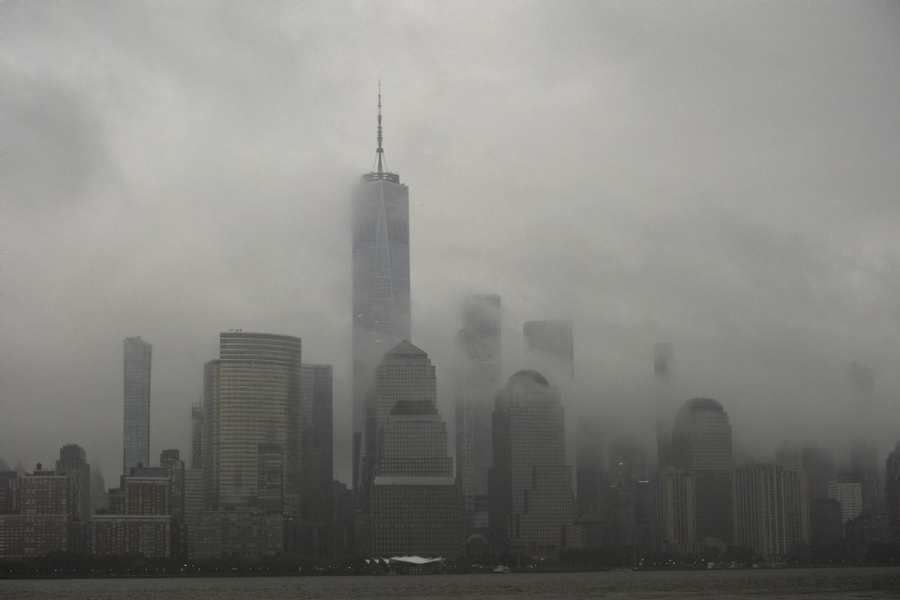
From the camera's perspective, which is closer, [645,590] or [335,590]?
[645,590]

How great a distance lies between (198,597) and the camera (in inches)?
4852

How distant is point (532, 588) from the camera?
140 metres

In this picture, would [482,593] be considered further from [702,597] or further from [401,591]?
[702,597]

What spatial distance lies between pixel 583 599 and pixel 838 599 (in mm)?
20562

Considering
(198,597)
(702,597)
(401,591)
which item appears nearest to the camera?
(702,597)

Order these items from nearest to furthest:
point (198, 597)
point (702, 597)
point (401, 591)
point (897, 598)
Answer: point (897, 598) → point (702, 597) → point (198, 597) → point (401, 591)

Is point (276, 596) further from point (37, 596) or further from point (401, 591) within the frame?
point (37, 596)

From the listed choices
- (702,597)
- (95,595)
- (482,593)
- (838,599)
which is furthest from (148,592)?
(838,599)

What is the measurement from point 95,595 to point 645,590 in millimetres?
55190

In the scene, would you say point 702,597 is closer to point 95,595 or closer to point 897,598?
point 897,598

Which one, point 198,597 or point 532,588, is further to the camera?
point 532,588

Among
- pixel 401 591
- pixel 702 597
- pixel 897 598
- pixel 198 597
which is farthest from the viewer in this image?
pixel 401 591

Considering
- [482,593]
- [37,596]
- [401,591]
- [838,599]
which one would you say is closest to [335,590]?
[401,591]

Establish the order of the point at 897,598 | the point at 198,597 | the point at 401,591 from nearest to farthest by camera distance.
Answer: the point at 897,598 < the point at 198,597 < the point at 401,591
